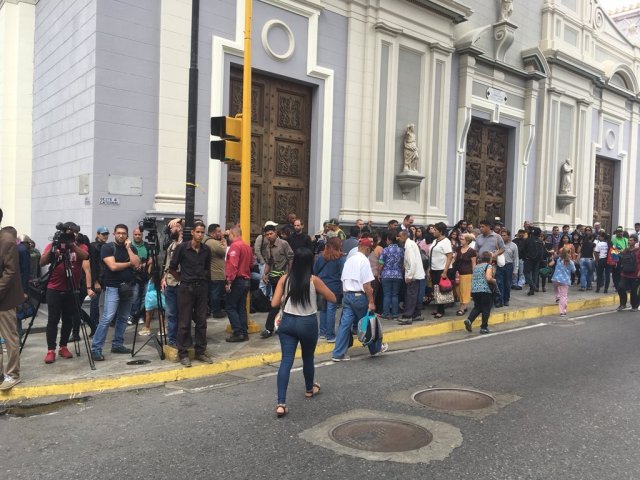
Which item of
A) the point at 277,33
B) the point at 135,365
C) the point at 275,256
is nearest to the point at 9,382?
the point at 135,365

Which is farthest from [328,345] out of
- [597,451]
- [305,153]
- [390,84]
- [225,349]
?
[390,84]

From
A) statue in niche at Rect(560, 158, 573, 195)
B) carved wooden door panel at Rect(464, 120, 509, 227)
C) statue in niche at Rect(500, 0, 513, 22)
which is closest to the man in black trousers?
carved wooden door panel at Rect(464, 120, 509, 227)

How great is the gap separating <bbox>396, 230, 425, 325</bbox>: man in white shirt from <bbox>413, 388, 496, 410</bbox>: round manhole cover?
3.92m

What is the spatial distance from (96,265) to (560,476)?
714 cm

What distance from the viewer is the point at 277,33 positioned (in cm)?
1259

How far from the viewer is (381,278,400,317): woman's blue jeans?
1069 centimetres

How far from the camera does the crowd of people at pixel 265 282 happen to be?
19.8 feet

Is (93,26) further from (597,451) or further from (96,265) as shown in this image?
(597,451)

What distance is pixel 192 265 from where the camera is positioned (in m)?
7.40

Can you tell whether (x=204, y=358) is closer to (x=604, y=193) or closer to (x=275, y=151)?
(x=275, y=151)

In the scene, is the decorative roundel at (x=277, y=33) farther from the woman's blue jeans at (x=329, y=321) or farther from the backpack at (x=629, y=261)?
the backpack at (x=629, y=261)

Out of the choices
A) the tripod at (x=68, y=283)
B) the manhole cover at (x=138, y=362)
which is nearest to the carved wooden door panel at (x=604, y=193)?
the manhole cover at (x=138, y=362)

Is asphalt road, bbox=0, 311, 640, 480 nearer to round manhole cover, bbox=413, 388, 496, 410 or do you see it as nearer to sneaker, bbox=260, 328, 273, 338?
round manhole cover, bbox=413, 388, 496, 410

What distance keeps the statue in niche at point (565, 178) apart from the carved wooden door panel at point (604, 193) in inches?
126
